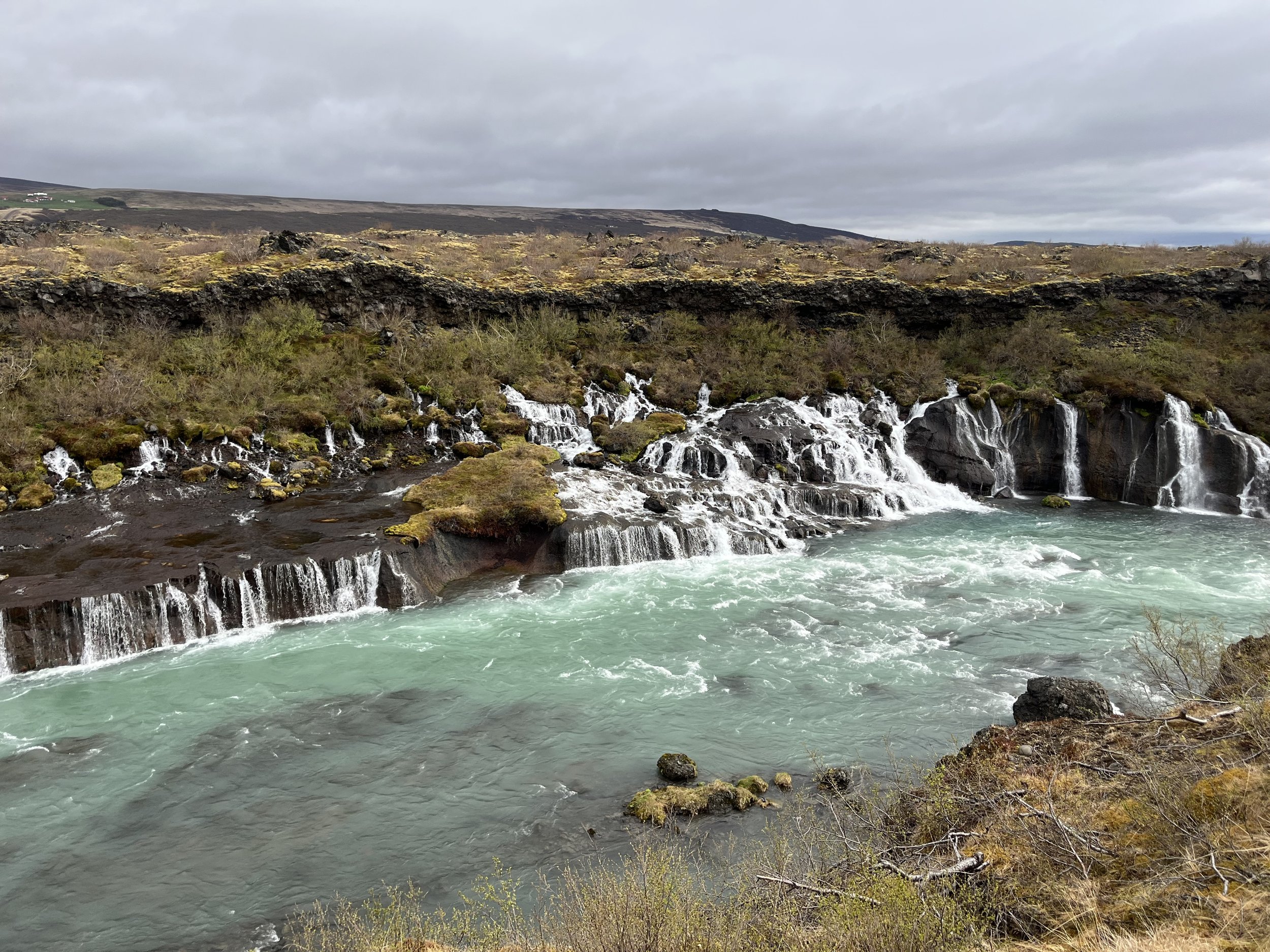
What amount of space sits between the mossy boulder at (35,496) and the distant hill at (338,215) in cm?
4209

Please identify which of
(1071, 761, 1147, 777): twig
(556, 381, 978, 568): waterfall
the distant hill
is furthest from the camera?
the distant hill

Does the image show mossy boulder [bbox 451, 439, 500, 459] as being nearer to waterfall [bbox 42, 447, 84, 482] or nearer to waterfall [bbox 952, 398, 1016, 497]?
waterfall [bbox 42, 447, 84, 482]

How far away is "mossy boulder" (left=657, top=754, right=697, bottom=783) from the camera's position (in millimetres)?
10086

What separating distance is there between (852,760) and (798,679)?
283cm

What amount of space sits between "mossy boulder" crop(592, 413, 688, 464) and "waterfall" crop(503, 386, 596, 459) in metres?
0.65

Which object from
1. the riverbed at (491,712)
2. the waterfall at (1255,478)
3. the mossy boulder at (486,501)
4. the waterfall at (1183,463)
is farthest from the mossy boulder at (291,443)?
the waterfall at (1255,478)

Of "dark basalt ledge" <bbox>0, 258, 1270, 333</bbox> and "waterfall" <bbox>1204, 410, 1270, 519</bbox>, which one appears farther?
"dark basalt ledge" <bbox>0, 258, 1270, 333</bbox>

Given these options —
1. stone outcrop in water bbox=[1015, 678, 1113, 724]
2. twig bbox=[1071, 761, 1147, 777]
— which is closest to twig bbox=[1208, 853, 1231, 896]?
twig bbox=[1071, 761, 1147, 777]

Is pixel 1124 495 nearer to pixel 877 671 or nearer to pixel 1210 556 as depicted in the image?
pixel 1210 556

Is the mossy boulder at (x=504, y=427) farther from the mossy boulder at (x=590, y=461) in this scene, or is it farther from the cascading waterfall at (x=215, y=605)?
the cascading waterfall at (x=215, y=605)

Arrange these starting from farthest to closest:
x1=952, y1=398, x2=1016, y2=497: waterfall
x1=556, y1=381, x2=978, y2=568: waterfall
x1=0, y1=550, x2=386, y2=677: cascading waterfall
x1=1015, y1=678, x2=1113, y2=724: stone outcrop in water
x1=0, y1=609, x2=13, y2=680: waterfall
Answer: x1=952, y1=398, x2=1016, y2=497: waterfall → x1=556, y1=381, x2=978, y2=568: waterfall → x1=0, y1=550, x2=386, y2=677: cascading waterfall → x1=0, y1=609, x2=13, y2=680: waterfall → x1=1015, y1=678, x2=1113, y2=724: stone outcrop in water

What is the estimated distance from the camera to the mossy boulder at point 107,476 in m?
21.0

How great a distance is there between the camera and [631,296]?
120ft

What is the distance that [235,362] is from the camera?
1083 inches
